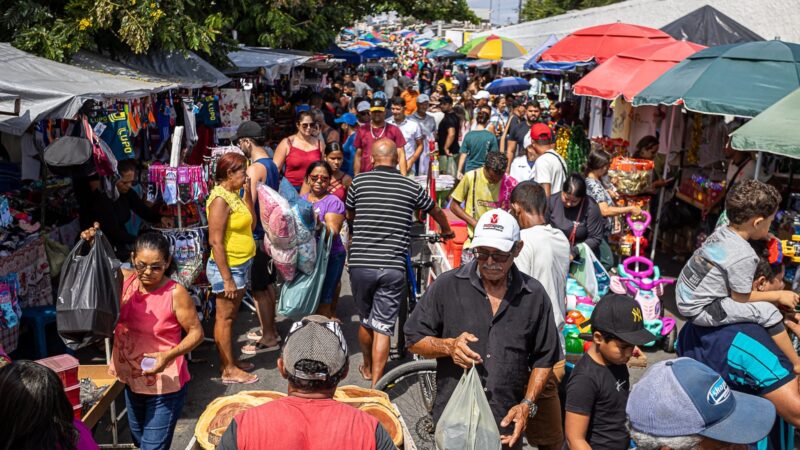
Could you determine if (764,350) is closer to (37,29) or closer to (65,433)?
(65,433)

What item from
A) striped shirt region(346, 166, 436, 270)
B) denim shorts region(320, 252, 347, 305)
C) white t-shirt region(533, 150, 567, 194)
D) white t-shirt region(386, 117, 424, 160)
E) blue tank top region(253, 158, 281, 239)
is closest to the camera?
striped shirt region(346, 166, 436, 270)

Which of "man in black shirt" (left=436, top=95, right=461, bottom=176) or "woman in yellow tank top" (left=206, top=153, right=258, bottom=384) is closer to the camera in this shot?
"woman in yellow tank top" (left=206, top=153, right=258, bottom=384)

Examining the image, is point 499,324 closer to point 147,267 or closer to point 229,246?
point 147,267

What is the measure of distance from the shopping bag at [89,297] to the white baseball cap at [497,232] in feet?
6.97

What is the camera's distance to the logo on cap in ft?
7.77

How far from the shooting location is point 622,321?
3.38 metres

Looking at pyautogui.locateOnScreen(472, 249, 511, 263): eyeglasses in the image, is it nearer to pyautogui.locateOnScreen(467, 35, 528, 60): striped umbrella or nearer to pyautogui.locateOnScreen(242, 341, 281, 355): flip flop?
pyautogui.locateOnScreen(242, 341, 281, 355): flip flop

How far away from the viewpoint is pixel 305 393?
2.53 meters

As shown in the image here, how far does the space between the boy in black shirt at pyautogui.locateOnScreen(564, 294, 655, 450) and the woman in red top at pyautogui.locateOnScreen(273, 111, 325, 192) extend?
17.6 feet

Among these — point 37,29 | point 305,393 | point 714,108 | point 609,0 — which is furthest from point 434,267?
point 609,0

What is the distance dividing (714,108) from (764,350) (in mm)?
4015

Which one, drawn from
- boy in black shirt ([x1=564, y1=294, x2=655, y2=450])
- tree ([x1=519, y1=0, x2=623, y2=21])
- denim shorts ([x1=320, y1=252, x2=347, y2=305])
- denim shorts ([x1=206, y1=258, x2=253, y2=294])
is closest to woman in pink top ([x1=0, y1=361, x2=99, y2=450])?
boy in black shirt ([x1=564, y1=294, x2=655, y2=450])

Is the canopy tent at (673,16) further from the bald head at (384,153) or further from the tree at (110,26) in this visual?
the bald head at (384,153)

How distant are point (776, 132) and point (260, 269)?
448 cm
